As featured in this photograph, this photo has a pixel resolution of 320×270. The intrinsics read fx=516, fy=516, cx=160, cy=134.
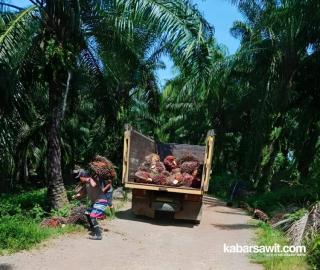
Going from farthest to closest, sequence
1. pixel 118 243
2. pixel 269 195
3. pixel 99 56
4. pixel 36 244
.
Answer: pixel 269 195 < pixel 99 56 < pixel 118 243 < pixel 36 244

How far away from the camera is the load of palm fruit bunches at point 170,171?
42.7ft

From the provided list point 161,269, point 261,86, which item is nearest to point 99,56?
point 161,269

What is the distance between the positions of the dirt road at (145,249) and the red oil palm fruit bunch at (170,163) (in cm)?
158

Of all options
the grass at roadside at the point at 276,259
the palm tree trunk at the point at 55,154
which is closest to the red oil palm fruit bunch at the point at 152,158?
the palm tree trunk at the point at 55,154

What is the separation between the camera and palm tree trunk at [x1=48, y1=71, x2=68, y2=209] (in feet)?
41.9

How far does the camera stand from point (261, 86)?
22.4m

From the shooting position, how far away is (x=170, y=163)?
14.4m

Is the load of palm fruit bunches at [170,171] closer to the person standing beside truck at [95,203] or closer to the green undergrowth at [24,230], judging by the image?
the person standing beside truck at [95,203]

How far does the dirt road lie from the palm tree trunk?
1558 mm

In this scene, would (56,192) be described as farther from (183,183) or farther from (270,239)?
(270,239)

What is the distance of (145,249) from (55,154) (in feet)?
14.0

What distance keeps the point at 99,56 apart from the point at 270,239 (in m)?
7.12

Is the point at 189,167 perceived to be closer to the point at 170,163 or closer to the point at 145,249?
the point at 170,163

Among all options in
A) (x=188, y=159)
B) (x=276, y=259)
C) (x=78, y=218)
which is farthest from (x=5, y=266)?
(x=188, y=159)
